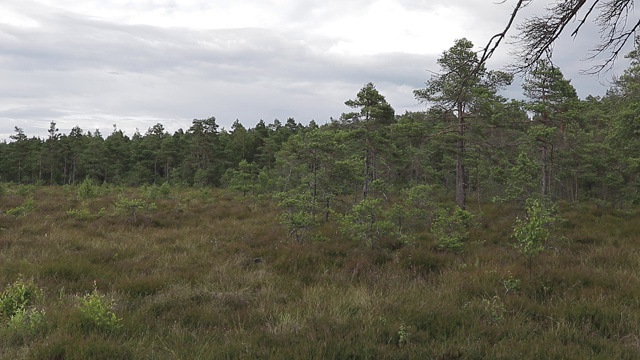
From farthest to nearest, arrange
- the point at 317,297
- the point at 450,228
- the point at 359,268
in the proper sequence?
the point at 450,228 < the point at 359,268 < the point at 317,297

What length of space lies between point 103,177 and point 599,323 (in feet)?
166

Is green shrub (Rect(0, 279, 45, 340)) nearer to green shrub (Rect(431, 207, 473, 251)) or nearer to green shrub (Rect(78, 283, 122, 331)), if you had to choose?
green shrub (Rect(78, 283, 122, 331))

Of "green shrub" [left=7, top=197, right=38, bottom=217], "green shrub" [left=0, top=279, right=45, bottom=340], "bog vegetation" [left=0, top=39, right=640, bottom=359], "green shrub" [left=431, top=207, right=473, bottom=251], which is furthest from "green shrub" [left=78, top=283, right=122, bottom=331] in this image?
"green shrub" [left=7, top=197, right=38, bottom=217]

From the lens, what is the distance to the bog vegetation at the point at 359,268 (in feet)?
12.2

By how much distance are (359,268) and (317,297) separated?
2047 millimetres

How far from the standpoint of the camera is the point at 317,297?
17.0 ft

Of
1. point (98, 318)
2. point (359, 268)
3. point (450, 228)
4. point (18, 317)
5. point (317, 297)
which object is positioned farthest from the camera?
point (450, 228)

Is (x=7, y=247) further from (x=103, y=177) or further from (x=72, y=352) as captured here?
(x=103, y=177)


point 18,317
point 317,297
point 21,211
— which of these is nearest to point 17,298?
point 18,317

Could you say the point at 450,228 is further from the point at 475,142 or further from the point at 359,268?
the point at 475,142

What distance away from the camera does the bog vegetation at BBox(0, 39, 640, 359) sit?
12.2 feet

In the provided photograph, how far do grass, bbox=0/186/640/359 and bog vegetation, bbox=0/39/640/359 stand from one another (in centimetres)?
3

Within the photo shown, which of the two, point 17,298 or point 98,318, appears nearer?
point 98,318

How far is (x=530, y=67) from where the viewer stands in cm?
464
